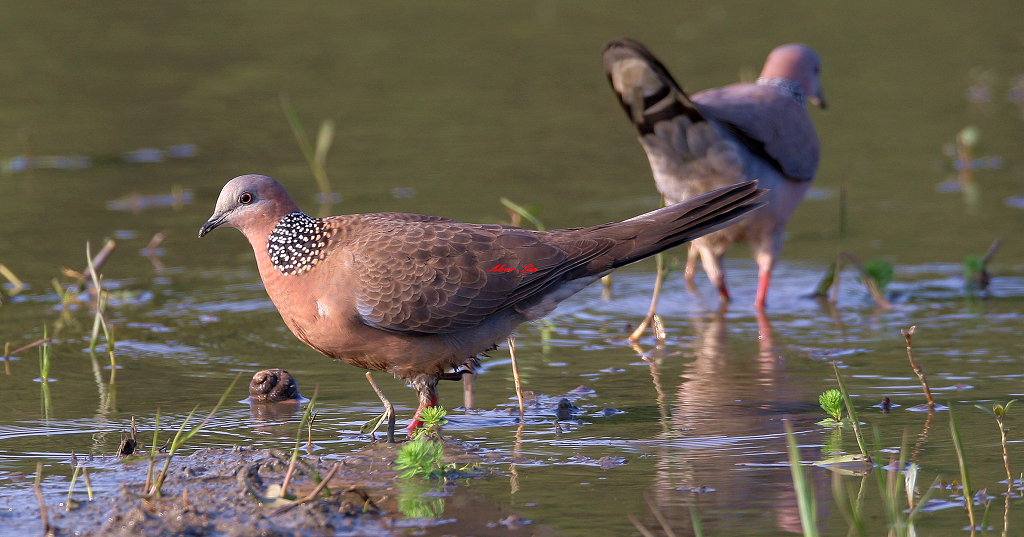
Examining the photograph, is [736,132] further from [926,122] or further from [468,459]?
[926,122]

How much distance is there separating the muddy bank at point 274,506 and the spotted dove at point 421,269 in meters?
0.69

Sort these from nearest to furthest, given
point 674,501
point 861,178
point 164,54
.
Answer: point 674,501
point 861,178
point 164,54

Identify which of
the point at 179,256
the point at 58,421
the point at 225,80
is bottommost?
the point at 58,421

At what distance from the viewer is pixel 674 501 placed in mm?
4059

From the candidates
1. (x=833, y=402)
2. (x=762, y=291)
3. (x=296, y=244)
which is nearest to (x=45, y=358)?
(x=296, y=244)

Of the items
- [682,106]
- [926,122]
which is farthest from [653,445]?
[926,122]

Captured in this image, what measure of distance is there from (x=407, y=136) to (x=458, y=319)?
6.40m

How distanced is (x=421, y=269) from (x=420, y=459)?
1065mm

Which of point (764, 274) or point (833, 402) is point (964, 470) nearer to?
point (833, 402)

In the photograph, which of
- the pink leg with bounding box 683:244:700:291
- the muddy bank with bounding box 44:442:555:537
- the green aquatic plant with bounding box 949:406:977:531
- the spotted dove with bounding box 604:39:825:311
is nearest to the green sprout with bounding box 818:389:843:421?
the green aquatic plant with bounding box 949:406:977:531

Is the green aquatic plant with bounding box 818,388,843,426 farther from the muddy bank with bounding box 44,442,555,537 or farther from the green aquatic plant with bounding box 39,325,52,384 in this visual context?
the green aquatic plant with bounding box 39,325,52,384

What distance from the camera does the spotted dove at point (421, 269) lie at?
4891 millimetres

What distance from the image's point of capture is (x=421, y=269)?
16.3 feet

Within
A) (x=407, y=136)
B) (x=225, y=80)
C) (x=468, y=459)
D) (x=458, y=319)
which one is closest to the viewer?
(x=468, y=459)
